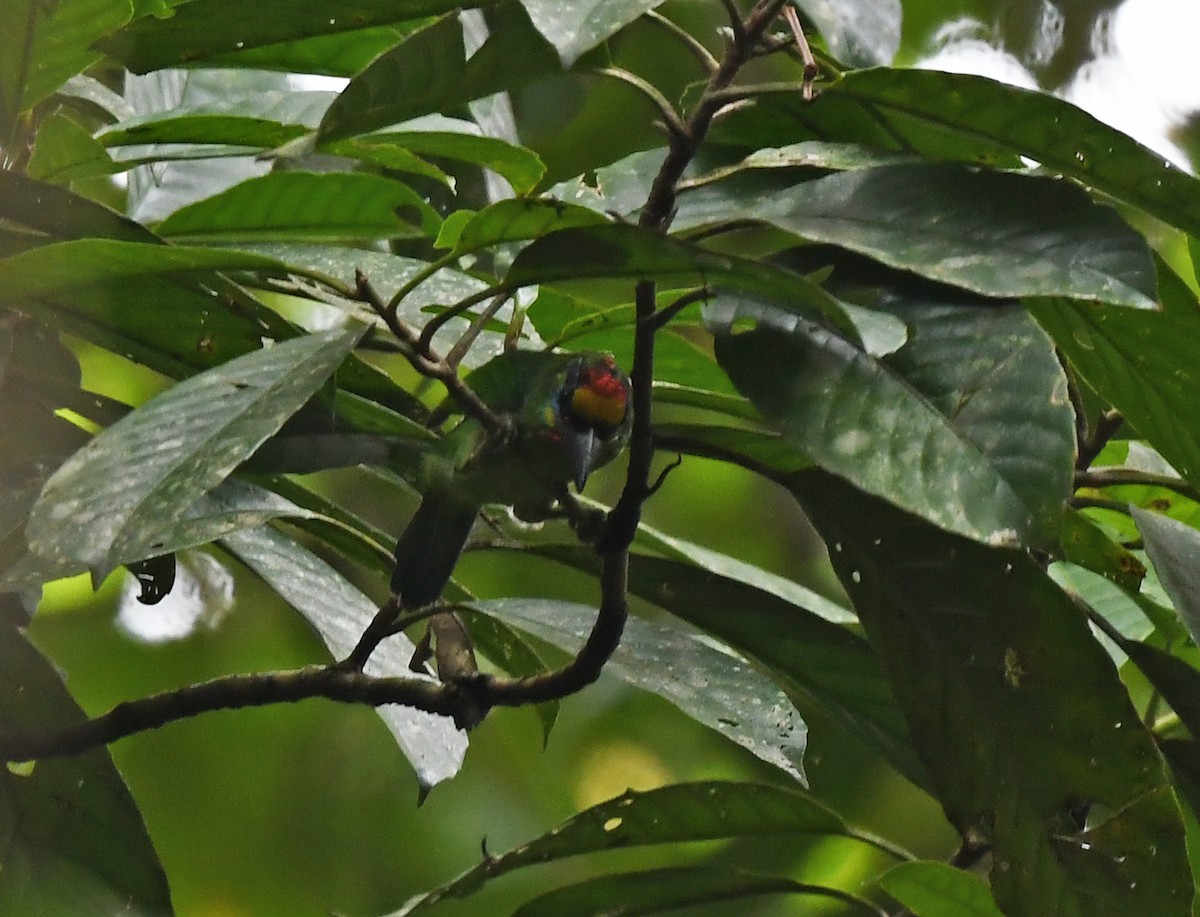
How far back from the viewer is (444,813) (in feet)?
7.88

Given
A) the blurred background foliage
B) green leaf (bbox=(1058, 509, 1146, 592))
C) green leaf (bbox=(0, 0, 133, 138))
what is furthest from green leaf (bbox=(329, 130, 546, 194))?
the blurred background foliage

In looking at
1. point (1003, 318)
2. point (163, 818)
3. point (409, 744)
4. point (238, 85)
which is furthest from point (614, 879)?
point (163, 818)

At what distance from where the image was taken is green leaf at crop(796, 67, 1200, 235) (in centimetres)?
72

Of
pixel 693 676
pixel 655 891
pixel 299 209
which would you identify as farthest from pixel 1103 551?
pixel 299 209

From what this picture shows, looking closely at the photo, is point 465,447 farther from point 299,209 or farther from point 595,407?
point 299,209

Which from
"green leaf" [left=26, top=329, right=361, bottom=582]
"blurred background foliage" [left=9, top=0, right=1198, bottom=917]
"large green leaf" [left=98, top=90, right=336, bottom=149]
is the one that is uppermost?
"large green leaf" [left=98, top=90, right=336, bottom=149]

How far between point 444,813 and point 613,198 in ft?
5.52

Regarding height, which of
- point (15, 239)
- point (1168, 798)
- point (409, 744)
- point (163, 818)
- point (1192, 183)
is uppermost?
point (1192, 183)

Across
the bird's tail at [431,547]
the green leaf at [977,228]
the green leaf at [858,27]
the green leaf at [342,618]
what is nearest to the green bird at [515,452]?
the bird's tail at [431,547]

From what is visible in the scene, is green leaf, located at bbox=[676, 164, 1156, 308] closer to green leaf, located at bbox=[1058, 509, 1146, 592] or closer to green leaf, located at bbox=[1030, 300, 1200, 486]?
green leaf, located at bbox=[1030, 300, 1200, 486]

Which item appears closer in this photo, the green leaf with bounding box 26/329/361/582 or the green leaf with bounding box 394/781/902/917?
the green leaf with bounding box 26/329/361/582

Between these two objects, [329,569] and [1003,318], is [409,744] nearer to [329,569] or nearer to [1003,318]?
[329,569]

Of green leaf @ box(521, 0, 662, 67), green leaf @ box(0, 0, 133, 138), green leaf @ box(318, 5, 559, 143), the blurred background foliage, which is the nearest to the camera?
green leaf @ box(521, 0, 662, 67)

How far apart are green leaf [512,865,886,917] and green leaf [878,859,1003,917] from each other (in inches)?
3.0
